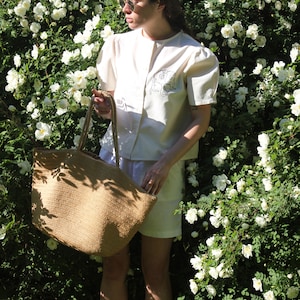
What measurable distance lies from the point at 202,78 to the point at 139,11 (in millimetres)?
384

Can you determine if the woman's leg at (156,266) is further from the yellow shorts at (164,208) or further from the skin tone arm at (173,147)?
the skin tone arm at (173,147)

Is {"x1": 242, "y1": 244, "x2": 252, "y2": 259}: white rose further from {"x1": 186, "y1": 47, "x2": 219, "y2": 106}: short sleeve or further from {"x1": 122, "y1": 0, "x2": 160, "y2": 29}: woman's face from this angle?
{"x1": 122, "y1": 0, "x2": 160, "y2": 29}: woman's face

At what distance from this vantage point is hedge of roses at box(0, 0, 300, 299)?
9.16ft

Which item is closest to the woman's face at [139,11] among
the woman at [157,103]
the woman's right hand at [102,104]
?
the woman at [157,103]

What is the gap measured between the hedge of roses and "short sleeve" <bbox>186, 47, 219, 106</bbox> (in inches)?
13.1

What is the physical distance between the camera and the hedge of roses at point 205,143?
2793 mm

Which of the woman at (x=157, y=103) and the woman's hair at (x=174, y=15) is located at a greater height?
the woman's hair at (x=174, y=15)

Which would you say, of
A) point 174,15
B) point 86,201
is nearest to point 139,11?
point 174,15

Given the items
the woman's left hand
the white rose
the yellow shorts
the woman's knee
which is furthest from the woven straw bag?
the white rose

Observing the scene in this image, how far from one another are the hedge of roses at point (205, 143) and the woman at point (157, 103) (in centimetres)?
14

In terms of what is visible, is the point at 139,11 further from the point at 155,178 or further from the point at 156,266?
the point at 156,266

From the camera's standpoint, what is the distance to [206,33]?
11.1ft

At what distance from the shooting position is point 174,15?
2.86m

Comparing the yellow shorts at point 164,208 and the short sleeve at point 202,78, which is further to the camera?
the yellow shorts at point 164,208
